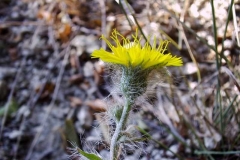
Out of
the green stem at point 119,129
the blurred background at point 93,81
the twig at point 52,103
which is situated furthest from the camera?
the twig at point 52,103

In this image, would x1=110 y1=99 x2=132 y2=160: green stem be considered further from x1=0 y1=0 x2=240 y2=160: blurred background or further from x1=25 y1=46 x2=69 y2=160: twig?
x1=25 y1=46 x2=69 y2=160: twig

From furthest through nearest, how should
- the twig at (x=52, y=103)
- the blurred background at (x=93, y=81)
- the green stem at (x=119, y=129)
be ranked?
the twig at (x=52, y=103) < the blurred background at (x=93, y=81) < the green stem at (x=119, y=129)

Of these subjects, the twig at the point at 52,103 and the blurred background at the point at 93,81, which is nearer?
the blurred background at the point at 93,81

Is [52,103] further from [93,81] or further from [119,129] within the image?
[119,129]

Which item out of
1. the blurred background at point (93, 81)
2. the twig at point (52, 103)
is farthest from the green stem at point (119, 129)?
the twig at point (52, 103)

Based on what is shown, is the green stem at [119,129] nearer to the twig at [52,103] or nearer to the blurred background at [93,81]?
the blurred background at [93,81]

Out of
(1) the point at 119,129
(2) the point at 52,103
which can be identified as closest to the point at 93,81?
(2) the point at 52,103

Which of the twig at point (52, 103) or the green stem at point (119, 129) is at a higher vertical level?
the green stem at point (119, 129)

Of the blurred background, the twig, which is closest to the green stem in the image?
the blurred background

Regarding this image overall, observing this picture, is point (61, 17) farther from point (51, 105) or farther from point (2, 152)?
point (2, 152)

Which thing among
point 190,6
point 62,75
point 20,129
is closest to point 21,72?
point 62,75

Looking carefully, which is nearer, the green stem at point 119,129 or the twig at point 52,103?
the green stem at point 119,129
